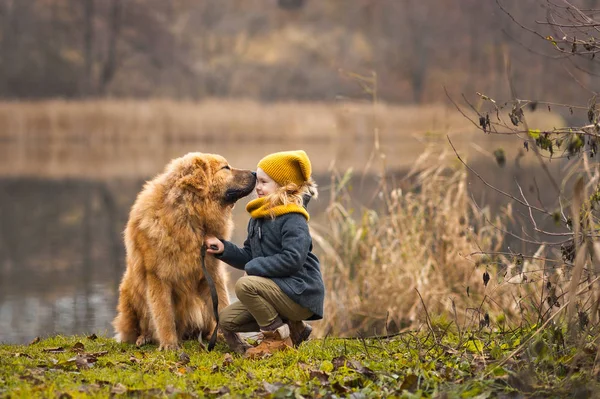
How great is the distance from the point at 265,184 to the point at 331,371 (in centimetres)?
135

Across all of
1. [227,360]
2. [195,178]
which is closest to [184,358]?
[227,360]

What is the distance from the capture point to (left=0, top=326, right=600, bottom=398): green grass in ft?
12.1

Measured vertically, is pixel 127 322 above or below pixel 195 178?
below

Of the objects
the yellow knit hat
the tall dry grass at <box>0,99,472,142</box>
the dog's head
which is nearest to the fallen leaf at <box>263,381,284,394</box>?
the yellow knit hat

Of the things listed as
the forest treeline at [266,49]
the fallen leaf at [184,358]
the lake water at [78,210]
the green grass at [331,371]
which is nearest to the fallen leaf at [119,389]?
the green grass at [331,371]

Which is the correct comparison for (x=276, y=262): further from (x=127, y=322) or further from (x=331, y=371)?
(x=127, y=322)

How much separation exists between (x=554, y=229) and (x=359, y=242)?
4838 mm

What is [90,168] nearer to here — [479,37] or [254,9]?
[254,9]

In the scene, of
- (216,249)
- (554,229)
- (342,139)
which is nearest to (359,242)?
(216,249)

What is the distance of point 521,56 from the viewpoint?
35.2 metres

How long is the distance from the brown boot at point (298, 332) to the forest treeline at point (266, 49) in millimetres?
23994

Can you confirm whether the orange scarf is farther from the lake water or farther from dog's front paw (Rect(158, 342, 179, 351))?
the lake water

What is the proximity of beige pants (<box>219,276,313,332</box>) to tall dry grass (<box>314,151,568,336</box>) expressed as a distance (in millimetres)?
2293

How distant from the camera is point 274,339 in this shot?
4895mm
